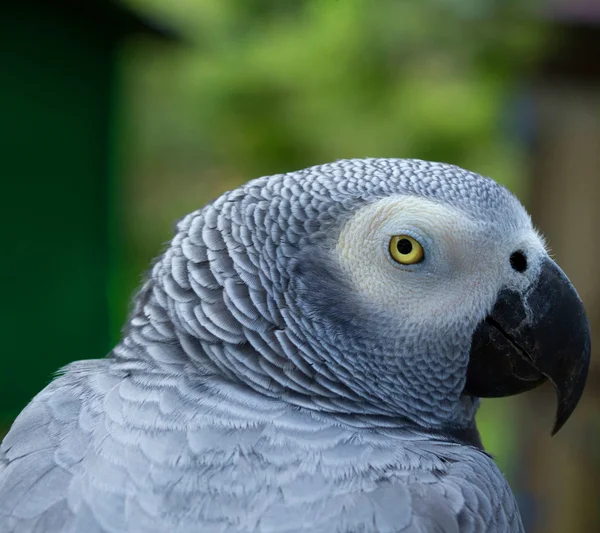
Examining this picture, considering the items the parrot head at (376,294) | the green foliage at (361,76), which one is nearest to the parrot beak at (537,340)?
the parrot head at (376,294)

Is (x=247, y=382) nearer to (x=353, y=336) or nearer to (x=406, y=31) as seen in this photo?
(x=353, y=336)

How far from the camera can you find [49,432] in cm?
118

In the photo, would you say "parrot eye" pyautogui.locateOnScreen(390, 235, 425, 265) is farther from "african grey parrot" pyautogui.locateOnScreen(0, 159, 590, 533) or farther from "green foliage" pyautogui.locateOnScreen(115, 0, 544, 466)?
"green foliage" pyautogui.locateOnScreen(115, 0, 544, 466)

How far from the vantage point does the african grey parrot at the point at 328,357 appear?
1072 millimetres

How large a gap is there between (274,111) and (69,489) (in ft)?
10.3

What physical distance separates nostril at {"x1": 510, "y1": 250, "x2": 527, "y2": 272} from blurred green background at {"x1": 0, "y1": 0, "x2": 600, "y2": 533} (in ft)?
5.98

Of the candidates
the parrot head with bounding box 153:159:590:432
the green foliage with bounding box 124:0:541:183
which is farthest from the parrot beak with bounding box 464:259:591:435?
the green foliage with bounding box 124:0:541:183

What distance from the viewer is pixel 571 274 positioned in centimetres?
335

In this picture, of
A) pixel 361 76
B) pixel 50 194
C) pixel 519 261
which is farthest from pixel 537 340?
pixel 361 76

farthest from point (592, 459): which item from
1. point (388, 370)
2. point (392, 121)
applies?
point (388, 370)

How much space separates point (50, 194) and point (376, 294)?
7.66ft

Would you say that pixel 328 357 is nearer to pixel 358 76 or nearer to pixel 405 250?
pixel 405 250

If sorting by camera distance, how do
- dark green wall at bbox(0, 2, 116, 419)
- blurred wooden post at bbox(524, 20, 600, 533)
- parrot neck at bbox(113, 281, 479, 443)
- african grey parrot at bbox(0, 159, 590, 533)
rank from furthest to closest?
blurred wooden post at bbox(524, 20, 600, 533) → dark green wall at bbox(0, 2, 116, 419) → parrot neck at bbox(113, 281, 479, 443) → african grey parrot at bbox(0, 159, 590, 533)

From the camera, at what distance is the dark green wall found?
2973mm
